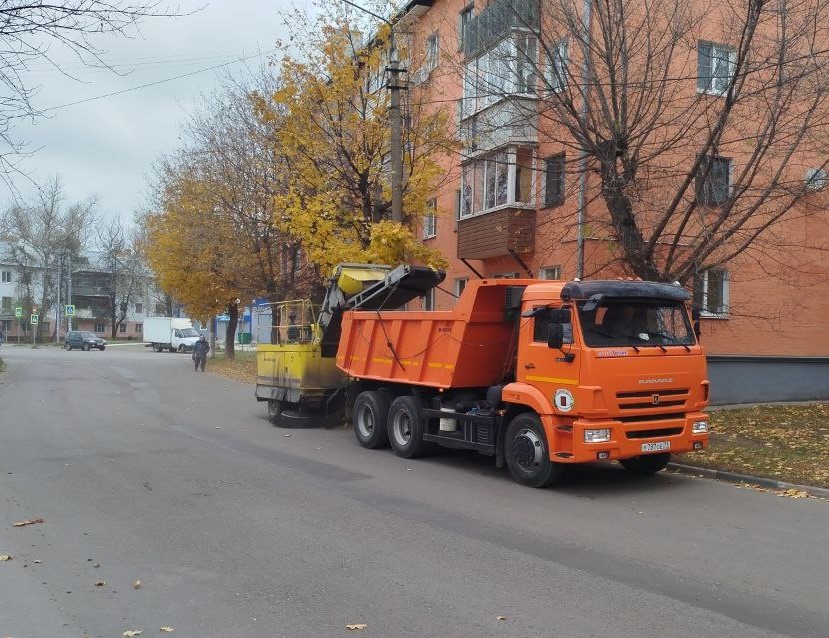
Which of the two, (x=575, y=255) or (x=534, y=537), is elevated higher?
(x=575, y=255)

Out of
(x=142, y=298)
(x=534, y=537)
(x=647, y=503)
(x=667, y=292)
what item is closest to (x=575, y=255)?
(x=667, y=292)

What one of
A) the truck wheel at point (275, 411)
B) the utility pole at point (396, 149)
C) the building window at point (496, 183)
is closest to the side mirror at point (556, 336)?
the utility pole at point (396, 149)

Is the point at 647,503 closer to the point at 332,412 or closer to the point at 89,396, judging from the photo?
the point at 332,412

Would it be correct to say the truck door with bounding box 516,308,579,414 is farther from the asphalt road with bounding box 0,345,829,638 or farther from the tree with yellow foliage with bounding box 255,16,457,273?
the tree with yellow foliage with bounding box 255,16,457,273

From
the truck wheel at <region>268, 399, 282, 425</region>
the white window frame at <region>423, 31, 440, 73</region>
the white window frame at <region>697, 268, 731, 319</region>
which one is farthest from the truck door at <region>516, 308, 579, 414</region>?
the white window frame at <region>423, 31, 440, 73</region>

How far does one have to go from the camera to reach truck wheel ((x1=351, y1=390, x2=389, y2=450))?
12.5 m

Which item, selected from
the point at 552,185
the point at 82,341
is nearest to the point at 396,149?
the point at 552,185

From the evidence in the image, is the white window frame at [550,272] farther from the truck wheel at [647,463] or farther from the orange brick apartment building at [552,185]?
the truck wheel at [647,463]

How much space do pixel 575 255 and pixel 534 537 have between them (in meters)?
11.3

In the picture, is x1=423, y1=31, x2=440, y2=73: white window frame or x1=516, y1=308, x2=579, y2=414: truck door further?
x1=423, y1=31, x2=440, y2=73: white window frame

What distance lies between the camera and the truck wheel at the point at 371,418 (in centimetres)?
1252

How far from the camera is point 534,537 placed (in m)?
7.08

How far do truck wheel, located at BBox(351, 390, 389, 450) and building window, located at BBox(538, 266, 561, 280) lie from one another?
7.45 metres

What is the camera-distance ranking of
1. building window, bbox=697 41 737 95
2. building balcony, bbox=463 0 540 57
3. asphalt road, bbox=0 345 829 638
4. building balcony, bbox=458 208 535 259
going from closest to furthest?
asphalt road, bbox=0 345 829 638, building window, bbox=697 41 737 95, building balcony, bbox=463 0 540 57, building balcony, bbox=458 208 535 259
